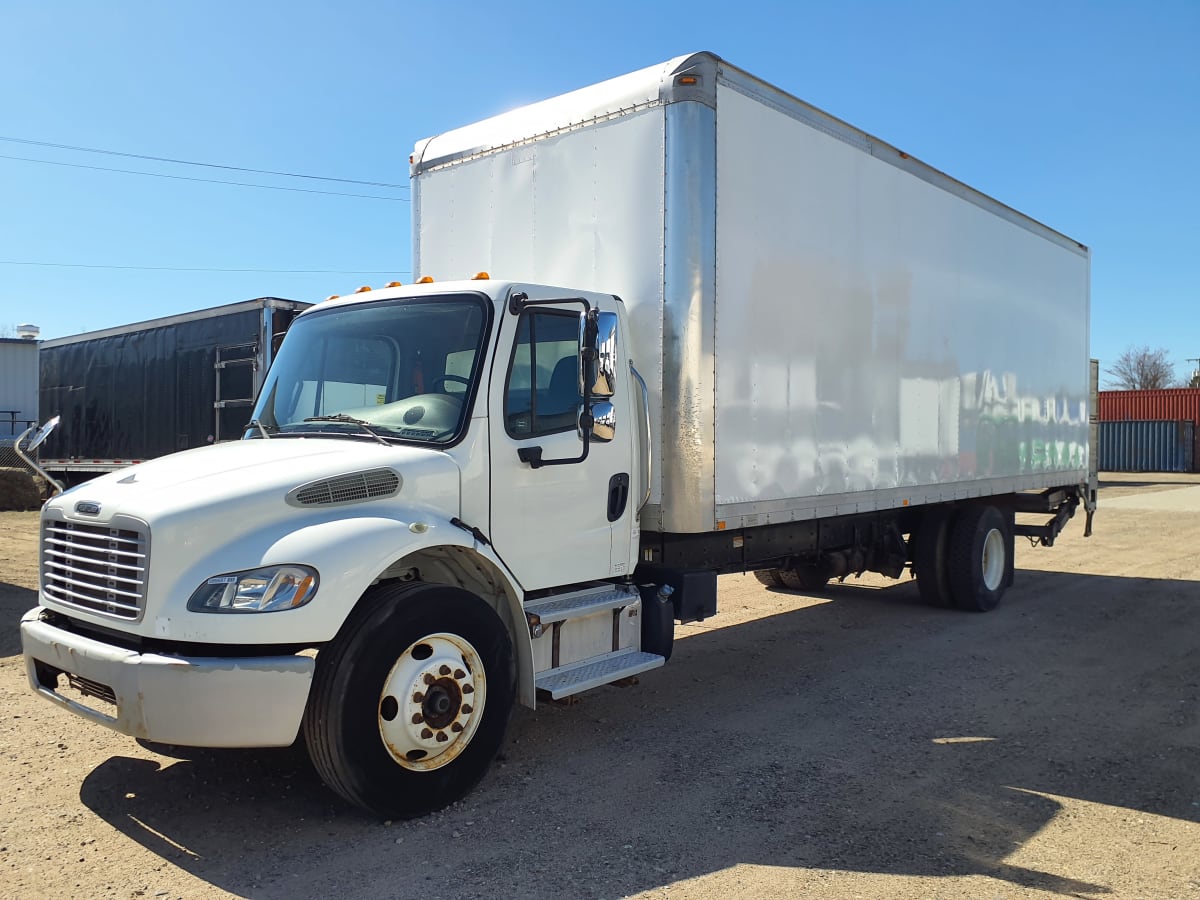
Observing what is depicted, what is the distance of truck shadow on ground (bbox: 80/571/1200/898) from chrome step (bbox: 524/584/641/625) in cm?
83

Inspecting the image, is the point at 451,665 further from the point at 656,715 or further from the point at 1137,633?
the point at 1137,633

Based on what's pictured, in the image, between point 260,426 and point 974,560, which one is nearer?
point 260,426

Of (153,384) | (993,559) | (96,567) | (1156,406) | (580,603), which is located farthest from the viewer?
(1156,406)

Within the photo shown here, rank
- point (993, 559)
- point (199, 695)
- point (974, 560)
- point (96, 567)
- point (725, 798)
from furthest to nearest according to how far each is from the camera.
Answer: point (993, 559) → point (974, 560) → point (725, 798) → point (96, 567) → point (199, 695)

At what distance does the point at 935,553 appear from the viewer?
9.72 m

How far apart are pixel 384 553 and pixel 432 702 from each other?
0.75 meters

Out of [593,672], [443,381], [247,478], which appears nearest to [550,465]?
[443,381]

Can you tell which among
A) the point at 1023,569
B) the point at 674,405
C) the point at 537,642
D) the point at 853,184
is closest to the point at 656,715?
the point at 537,642

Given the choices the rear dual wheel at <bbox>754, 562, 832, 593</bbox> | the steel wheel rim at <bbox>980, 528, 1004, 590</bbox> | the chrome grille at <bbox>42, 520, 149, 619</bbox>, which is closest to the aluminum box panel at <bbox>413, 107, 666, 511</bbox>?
the chrome grille at <bbox>42, 520, 149, 619</bbox>

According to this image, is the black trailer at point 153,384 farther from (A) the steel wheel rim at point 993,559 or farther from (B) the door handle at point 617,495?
(A) the steel wheel rim at point 993,559

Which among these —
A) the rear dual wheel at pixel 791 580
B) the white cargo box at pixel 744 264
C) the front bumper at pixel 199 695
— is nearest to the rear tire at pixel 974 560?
the white cargo box at pixel 744 264

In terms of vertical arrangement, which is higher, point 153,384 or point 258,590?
point 153,384

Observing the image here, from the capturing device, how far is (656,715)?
618 centimetres

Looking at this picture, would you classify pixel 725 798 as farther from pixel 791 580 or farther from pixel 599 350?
pixel 791 580
